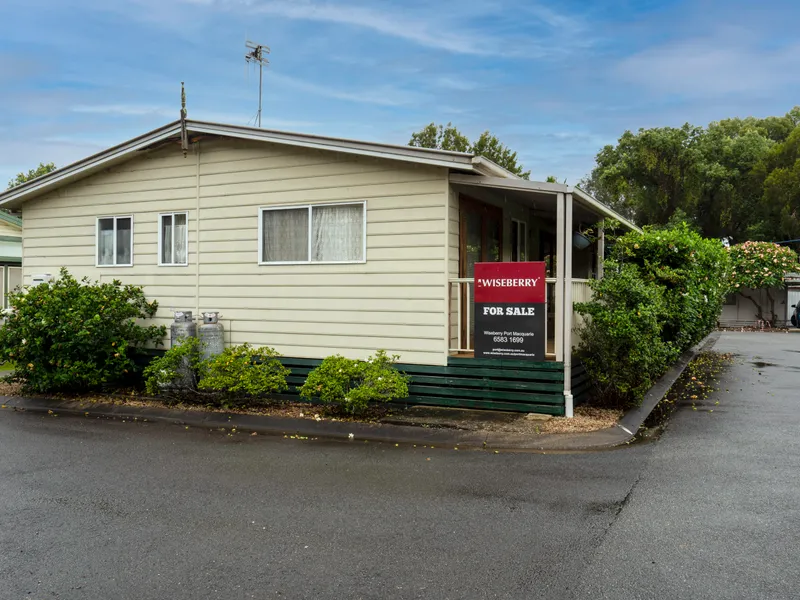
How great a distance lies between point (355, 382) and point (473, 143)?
26.5m

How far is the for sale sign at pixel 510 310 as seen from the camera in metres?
8.27

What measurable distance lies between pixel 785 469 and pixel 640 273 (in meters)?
4.94

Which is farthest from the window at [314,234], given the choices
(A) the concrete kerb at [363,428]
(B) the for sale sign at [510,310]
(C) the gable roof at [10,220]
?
(C) the gable roof at [10,220]

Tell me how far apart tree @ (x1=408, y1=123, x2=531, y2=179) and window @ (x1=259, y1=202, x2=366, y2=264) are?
23.8m

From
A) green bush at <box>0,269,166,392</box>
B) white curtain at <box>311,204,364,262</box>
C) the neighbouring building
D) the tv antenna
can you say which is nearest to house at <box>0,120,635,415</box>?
white curtain at <box>311,204,364,262</box>

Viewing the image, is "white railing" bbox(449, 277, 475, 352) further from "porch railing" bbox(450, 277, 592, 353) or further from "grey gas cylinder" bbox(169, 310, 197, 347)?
"grey gas cylinder" bbox(169, 310, 197, 347)

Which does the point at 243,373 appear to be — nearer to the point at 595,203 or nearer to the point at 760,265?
the point at 595,203

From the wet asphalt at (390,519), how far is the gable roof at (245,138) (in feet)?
11.8

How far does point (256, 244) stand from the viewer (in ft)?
32.6

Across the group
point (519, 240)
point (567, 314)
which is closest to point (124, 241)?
point (519, 240)

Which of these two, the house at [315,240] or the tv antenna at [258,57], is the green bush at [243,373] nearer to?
the house at [315,240]

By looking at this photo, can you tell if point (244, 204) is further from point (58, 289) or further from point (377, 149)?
point (58, 289)

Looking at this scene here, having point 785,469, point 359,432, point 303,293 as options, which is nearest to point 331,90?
point 303,293

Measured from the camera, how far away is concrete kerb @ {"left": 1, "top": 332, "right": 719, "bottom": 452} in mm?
7195
